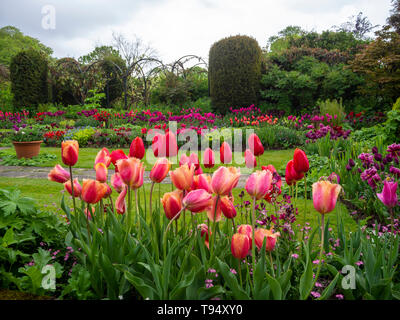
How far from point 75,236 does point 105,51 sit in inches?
1133

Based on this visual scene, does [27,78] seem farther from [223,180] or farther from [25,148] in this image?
[223,180]

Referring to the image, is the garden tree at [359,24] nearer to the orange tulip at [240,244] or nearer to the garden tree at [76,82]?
the garden tree at [76,82]

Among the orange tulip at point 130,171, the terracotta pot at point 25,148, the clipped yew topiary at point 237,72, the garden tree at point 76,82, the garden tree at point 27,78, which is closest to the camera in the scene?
the orange tulip at point 130,171

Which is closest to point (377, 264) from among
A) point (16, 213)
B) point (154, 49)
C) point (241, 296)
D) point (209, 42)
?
point (241, 296)

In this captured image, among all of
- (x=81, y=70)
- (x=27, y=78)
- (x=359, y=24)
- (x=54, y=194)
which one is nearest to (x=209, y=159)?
(x=54, y=194)

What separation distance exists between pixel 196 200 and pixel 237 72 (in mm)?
11233

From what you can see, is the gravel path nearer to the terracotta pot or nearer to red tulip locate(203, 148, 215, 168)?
the terracotta pot

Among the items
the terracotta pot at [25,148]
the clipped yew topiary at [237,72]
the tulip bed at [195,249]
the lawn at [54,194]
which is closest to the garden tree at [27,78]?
the clipped yew topiary at [237,72]

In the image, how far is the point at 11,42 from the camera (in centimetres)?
3145

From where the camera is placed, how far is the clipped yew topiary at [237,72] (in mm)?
11719

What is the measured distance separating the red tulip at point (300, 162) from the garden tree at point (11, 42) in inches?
1260

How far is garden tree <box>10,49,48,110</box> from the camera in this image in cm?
1438

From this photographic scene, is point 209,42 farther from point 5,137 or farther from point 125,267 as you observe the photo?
point 125,267
